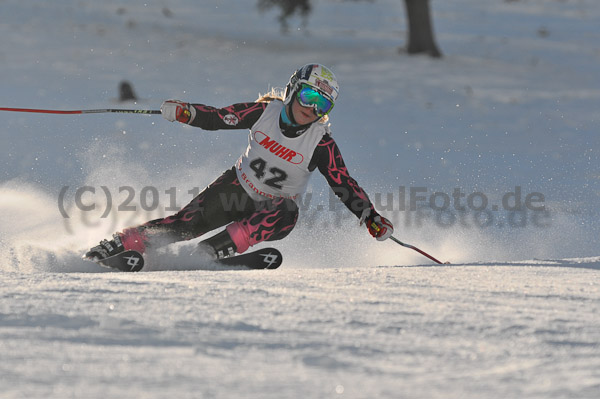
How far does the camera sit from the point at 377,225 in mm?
5395

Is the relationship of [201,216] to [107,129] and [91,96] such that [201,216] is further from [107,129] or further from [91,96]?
[91,96]

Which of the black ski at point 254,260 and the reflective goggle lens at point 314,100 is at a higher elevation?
the reflective goggle lens at point 314,100

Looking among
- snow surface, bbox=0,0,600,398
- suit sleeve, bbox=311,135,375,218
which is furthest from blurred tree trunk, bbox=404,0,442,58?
suit sleeve, bbox=311,135,375,218

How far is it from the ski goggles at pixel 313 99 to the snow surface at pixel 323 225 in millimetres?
994

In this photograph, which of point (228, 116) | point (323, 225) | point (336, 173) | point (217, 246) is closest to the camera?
point (217, 246)

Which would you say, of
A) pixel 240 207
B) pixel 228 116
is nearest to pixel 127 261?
pixel 240 207

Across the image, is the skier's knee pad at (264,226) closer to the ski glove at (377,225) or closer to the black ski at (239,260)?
the black ski at (239,260)

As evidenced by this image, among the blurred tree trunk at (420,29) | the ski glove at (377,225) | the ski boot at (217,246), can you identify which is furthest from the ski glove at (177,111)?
the blurred tree trunk at (420,29)

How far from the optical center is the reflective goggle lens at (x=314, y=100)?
17.6 ft

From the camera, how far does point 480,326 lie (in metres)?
3.36

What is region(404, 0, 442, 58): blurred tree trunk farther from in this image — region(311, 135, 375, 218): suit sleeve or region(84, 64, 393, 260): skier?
region(311, 135, 375, 218): suit sleeve

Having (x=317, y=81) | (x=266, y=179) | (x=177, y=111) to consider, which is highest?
(x=317, y=81)

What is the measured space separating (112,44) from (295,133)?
1415 cm

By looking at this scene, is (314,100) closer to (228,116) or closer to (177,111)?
(228,116)
